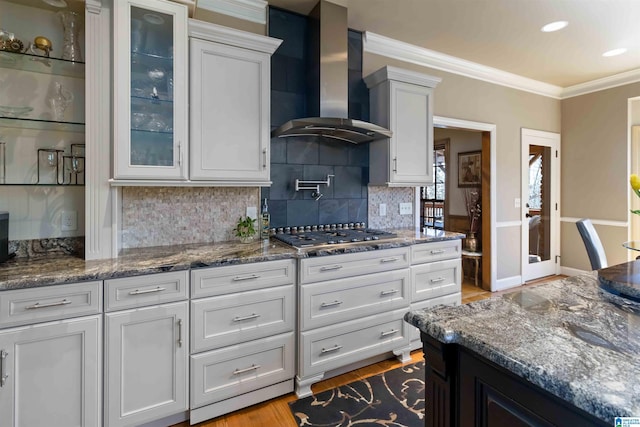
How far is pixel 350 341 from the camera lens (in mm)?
2314

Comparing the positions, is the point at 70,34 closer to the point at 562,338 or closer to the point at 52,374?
the point at 52,374

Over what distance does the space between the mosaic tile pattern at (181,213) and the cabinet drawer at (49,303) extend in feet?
A: 2.26

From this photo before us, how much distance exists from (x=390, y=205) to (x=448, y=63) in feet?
6.06

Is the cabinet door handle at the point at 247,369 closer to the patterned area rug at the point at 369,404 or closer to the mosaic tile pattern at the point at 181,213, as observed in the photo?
the patterned area rug at the point at 369,404

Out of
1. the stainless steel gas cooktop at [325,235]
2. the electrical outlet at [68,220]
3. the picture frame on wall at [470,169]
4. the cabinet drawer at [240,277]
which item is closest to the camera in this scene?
the cabinet drawer at [240,277]

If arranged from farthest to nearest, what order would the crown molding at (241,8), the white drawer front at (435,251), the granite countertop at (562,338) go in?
the white drawer front at (435,251), the crown molding at (241,8), the granite countertop at (562,338)

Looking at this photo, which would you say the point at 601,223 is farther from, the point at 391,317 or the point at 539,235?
the point at 391,317

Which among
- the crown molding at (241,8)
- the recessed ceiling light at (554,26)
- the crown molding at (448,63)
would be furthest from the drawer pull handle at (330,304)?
the recessed ceiling light at (554,26)

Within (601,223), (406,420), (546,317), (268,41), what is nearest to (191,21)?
(268,41)

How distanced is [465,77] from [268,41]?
2.66 m

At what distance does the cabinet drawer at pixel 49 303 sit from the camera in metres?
1.44

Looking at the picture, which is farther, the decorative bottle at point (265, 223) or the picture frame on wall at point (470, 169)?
the picture frame on wall at point (470, 169)

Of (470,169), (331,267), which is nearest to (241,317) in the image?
(331,267)

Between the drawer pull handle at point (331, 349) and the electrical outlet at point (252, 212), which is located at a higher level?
the electrical outlet at point (252, 212)
